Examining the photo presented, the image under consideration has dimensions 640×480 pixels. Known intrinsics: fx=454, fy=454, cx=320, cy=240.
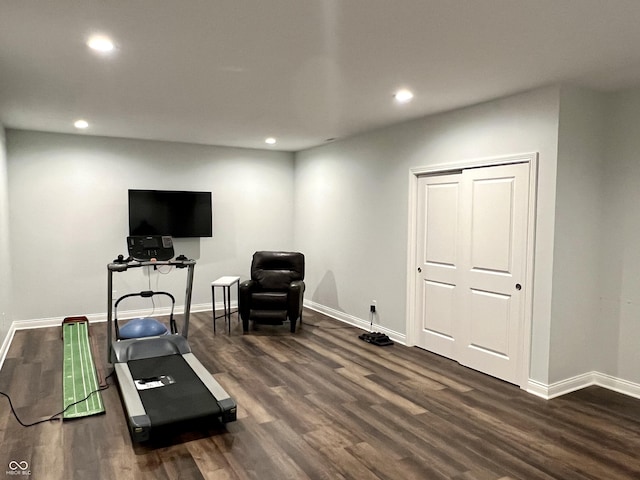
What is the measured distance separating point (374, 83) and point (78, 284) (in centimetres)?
478

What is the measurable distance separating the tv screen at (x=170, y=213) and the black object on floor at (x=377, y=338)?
9.42ft

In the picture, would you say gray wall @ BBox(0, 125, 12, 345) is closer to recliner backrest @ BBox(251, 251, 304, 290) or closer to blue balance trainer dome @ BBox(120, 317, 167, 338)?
blue balance trainer dome @ BBox(120, 317, 167, 338)

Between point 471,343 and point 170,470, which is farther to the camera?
point 471,343

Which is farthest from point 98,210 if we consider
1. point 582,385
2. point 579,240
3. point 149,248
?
point 582,385

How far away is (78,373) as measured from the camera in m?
4.18

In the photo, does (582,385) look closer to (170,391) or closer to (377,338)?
(377,338)

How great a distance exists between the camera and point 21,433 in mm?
3049

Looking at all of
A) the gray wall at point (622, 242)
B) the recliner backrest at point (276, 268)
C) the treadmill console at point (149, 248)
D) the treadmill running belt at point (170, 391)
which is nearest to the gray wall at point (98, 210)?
the recliner backrest at point (276, 268)

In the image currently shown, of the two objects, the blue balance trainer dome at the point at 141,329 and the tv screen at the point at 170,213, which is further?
the tv screen at the point at 170,213

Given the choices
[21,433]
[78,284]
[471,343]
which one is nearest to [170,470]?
[21,433]

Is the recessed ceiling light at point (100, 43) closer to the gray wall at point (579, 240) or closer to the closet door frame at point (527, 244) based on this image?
the closet door frame at point (527, 244)

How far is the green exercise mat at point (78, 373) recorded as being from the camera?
11.3 feet

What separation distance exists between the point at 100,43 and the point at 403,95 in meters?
2.37

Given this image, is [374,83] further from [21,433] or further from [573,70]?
[21,433]
